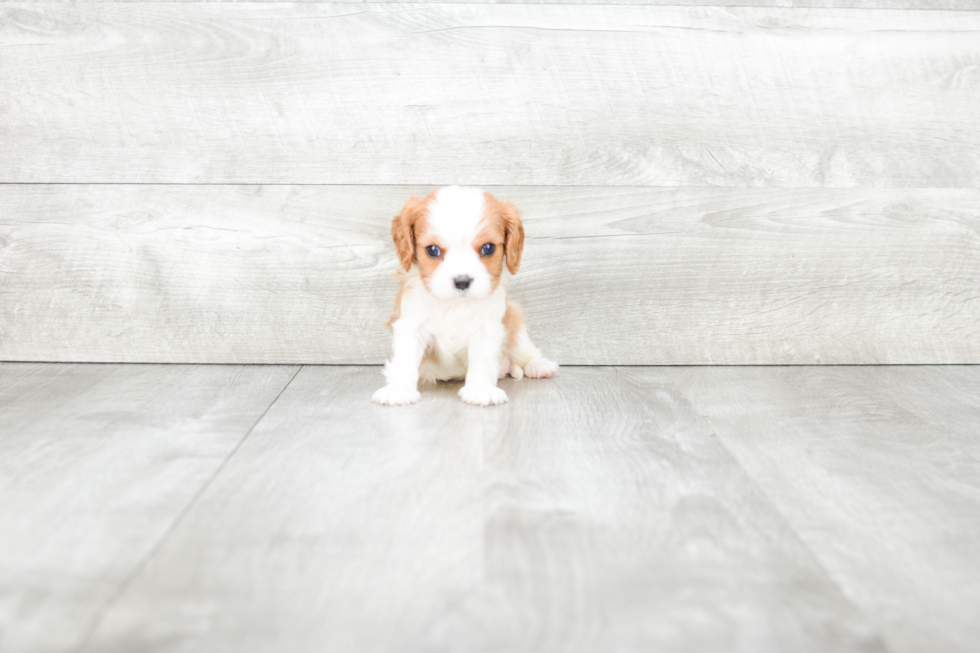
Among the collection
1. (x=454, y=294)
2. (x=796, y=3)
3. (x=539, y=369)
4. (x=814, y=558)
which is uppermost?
(x=796, y=3)

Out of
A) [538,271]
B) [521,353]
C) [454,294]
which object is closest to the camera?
[454,294]

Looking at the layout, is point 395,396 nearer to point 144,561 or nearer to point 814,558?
point 144,561

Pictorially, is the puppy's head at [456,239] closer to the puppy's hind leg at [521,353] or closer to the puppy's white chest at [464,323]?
the puppy's white chest at [464,323]

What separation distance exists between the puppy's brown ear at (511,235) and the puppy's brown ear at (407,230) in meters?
0.16

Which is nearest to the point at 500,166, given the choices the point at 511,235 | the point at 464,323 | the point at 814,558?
the point at 511,235

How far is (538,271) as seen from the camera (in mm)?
1850

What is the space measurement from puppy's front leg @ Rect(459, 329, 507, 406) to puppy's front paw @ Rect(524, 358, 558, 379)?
185 mm

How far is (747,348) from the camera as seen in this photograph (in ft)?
6.28

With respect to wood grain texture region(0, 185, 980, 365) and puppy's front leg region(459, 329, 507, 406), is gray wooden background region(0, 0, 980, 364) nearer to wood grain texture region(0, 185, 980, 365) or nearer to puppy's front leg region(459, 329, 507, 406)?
wood grain texture region(0, 185, 980, 365)

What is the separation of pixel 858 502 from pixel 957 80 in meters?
1.30

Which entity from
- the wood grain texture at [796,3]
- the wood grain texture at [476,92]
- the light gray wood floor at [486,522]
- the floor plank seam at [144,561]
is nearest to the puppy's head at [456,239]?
the light gray wood floor at [486,522]

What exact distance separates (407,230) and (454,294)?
167mm

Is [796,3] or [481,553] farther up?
[796,3]

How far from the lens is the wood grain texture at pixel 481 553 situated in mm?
737
